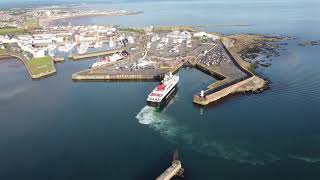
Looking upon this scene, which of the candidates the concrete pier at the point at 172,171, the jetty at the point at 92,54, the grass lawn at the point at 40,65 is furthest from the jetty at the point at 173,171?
the jetty at the point at 92,54

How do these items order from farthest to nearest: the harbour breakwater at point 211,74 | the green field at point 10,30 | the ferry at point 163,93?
the green field at point 10,30
the harbour breakwater at point 211,74
the ferry at point 163,93

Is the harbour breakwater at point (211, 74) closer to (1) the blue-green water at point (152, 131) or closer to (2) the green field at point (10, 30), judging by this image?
(1) the blue-green water at point (152, 131)

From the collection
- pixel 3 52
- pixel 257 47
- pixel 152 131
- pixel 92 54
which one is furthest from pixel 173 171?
pixel 3 52

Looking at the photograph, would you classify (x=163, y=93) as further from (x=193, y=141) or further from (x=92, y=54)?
(x=92, y=54)

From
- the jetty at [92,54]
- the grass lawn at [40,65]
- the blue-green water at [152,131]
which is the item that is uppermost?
the jetty at [92,54]

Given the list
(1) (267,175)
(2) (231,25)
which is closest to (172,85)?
(1) (267,175)
